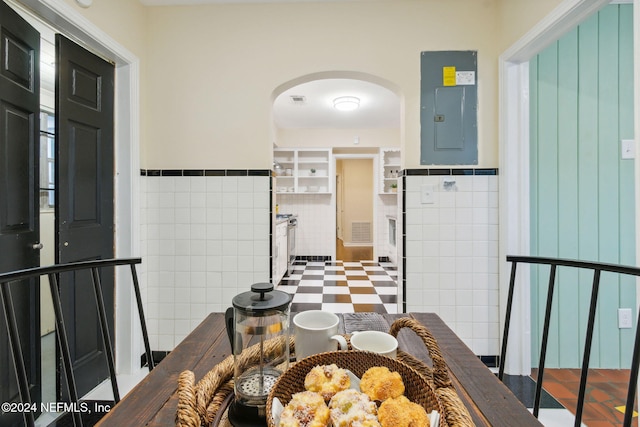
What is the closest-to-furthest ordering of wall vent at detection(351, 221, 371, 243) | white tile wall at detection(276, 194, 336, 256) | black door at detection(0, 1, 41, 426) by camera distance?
black door at detection(0, 1, 41, 426) < white tile wall at detection(276, 194, 336, 256) < wall vent at detection(351, 221, 371, 243)

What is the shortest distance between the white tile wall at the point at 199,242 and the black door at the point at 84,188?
1.00ft

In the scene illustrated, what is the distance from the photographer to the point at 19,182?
153cm

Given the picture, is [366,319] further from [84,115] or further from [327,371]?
[84,115]

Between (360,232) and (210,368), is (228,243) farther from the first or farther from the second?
(360,232)

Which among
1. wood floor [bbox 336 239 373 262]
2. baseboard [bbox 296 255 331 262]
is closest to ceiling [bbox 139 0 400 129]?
baseboard [bbox 296 255 331 262]

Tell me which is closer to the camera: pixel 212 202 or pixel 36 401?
pixel 36 401

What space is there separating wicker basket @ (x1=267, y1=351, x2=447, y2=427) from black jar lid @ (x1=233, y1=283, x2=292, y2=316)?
4.6 inches

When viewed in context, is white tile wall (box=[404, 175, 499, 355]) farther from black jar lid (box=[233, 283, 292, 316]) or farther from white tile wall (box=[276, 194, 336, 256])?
white tile wall (box=[276, 194, 336, 256])

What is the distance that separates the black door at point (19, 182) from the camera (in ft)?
4.70

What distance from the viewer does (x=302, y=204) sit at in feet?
20.5

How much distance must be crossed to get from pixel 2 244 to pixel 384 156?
554cm

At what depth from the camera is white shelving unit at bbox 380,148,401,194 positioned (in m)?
6.02

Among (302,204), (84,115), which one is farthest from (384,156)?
(84,115)

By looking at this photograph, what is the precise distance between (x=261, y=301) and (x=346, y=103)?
4.20 metres
